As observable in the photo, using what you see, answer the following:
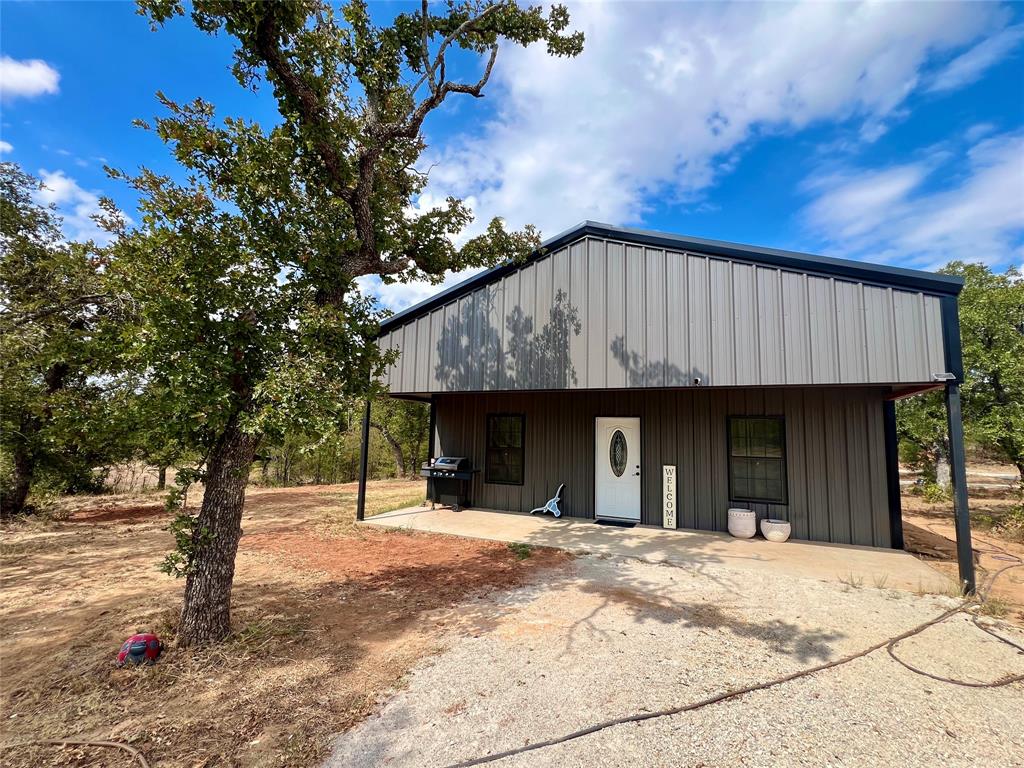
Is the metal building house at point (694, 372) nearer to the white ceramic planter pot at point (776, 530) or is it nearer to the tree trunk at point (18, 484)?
the white ceramic planter pot at point (776, 530)

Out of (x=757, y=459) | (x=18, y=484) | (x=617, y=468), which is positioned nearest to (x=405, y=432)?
(x=18, y=484)

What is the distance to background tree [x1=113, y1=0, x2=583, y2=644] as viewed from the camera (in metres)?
2.78

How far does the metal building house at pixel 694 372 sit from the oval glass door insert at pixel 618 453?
26 mm

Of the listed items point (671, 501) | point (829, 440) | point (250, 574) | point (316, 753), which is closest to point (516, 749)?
point (316, 753)

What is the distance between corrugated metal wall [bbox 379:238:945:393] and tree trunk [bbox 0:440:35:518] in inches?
260

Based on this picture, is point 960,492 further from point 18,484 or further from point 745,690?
point 18,484

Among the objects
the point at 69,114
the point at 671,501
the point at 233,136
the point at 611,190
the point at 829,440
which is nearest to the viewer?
the point at 233,136

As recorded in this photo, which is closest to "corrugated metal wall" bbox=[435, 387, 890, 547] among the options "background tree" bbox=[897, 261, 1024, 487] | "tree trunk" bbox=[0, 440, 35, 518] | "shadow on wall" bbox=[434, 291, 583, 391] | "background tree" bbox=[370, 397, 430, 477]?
"shadow on wall" bbox=[434, 291, 583, 391]

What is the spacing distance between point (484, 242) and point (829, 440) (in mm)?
5903

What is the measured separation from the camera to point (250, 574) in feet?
16.1

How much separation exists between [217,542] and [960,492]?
6941 mm

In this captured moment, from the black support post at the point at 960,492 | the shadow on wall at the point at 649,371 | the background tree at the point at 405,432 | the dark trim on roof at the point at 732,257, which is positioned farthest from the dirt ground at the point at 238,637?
the background tree at the point at 405,432

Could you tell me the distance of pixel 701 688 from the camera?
2.66 m

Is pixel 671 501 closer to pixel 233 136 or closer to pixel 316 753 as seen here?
pixel 316 753
